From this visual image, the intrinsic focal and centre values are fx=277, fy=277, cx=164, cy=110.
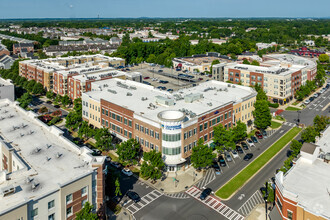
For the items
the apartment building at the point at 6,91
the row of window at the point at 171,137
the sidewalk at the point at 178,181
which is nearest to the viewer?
the sidewalk at the point at 178,181

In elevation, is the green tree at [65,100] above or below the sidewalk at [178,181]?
above

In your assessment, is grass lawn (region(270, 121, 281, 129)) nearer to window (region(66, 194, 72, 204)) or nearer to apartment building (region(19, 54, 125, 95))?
apartment building (region(19, 54, 125, 95))

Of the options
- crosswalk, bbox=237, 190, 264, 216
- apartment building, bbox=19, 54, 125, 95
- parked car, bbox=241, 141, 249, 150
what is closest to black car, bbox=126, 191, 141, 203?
crosswalk, bbox=237, 190, 264, 216

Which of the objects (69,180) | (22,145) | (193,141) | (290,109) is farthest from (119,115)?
(290,109)

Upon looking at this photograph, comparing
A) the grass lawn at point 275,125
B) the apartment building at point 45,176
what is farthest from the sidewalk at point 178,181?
the grass lawn at point 275,125

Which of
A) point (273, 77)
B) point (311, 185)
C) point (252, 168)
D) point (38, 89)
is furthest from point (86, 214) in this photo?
point (273, 77)

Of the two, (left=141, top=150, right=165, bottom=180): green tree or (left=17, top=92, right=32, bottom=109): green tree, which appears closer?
(left=141, top=150, right=165, bottom=180): green tree

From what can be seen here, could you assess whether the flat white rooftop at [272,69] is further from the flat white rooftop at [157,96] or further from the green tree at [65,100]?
the green tree at [65,100]
